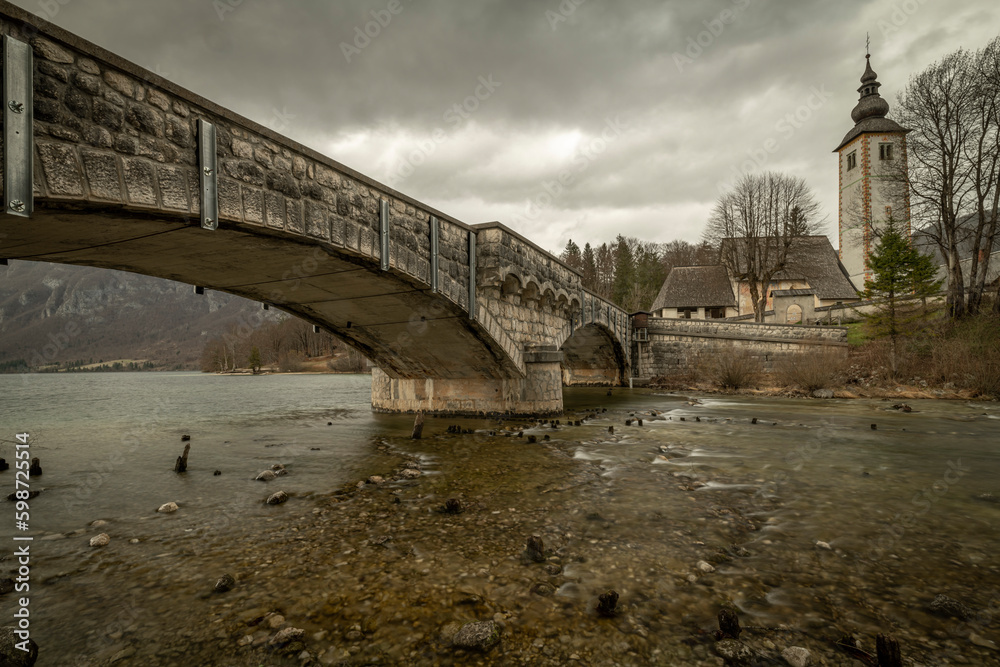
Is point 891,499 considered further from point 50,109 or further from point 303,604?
point 50,109

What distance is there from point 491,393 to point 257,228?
26.0 ft

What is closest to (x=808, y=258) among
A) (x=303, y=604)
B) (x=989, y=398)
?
(x=989, y=398)

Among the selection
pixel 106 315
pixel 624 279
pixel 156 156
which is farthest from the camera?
A: pixel 106 315

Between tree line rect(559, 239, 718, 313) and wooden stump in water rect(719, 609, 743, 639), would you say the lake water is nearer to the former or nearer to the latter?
wooden stump in water rect(719, 609, 743, 639)

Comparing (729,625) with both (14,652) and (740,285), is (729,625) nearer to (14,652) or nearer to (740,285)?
(14,652)

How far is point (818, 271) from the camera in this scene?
41.1 metres

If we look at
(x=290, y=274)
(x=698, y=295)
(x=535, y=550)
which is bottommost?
(x=535, y=550)

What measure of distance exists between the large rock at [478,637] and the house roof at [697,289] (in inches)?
1677

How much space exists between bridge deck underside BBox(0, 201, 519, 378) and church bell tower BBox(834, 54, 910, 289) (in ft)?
119

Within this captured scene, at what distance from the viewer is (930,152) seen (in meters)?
19.6

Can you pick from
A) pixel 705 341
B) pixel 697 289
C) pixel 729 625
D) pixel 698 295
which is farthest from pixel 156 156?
pixel 697 289

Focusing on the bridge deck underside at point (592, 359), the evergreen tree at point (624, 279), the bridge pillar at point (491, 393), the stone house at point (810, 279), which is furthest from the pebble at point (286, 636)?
the evergreen tree at point (624, 279)

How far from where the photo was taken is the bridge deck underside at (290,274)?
4.59 metres

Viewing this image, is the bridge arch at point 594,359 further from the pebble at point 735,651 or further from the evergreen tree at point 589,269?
the evergreen tree at point 589,269
